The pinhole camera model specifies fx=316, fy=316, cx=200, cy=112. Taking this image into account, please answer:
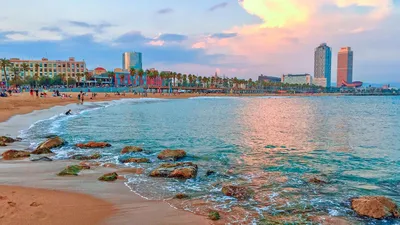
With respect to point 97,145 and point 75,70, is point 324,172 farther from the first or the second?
point 75,70

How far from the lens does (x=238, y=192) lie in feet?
30.1

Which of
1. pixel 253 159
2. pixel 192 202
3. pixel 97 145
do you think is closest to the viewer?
pixel 192 202

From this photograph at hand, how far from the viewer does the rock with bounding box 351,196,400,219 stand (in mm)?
7598

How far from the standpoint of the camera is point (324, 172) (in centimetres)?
1231

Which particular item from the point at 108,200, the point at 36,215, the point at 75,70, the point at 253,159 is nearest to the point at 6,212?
the point at 36,215

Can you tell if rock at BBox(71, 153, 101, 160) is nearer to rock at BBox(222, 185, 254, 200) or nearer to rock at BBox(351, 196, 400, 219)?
rock at BBox(222, 185, 254, 200)

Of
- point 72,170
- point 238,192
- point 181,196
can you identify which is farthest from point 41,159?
point 238,192

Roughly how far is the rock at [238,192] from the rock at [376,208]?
2758 mm

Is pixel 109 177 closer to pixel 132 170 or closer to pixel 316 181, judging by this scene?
pixel 132 170

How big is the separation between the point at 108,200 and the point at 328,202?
231 inches

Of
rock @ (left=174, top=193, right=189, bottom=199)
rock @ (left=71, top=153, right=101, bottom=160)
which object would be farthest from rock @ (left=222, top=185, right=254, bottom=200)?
rock @ (left=71, top=153, right=101, bottom=160)

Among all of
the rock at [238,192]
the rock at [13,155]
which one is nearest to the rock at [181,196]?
the rock at [238,192]

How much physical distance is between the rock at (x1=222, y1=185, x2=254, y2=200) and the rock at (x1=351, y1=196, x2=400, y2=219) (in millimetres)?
2758

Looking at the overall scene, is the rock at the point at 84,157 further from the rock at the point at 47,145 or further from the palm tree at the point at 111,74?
the palm tree at the point at 111,74
